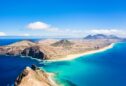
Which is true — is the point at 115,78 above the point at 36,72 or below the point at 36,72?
below

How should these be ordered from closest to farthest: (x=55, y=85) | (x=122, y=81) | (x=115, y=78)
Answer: (x=55, y=85), (x=122, y=81), (x=115, y=78)

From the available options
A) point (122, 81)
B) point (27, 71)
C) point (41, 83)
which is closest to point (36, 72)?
point (27, 71)

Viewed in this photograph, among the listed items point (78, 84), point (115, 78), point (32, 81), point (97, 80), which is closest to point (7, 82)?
point (32, 81)

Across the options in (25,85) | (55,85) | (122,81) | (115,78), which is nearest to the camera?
(25,85)

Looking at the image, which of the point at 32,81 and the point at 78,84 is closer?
the point at 32,81

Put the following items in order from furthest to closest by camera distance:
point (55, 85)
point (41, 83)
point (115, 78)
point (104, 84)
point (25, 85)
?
point (115, 78)
point (104, 84)
point (55, 85)
point (41, 83)
point (25, 85)

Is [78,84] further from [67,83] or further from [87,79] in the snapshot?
[87,79]

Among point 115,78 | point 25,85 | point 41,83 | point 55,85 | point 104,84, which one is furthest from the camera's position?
point 115,78

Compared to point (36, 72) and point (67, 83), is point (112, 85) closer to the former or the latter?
point (67, 83)

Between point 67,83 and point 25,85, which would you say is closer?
point 25,85
